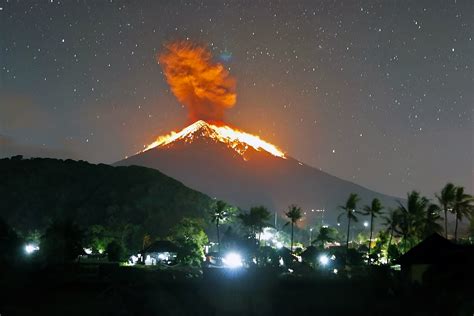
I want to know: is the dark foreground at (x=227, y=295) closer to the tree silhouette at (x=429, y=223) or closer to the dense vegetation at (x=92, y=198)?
the tree silhouette at (x=429, y=223)

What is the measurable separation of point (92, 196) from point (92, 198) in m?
1.38

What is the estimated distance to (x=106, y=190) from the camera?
360ft

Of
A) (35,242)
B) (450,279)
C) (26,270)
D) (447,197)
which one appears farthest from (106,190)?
(450,279)

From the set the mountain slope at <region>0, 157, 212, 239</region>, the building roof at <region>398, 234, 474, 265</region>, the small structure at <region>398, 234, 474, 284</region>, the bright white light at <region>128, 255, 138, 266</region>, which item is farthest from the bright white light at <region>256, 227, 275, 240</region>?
the small structure at <region>398, 234, 474, 284</region>

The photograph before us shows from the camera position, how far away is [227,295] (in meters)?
25.7

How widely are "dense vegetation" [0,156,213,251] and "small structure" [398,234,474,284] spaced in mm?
56187

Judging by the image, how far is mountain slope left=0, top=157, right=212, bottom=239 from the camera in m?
98.0

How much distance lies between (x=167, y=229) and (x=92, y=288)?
63398 millimetres

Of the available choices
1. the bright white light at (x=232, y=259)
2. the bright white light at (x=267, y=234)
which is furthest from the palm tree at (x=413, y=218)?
the bright white light at (x=267, y=234)

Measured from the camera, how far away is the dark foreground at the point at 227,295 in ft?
70.6

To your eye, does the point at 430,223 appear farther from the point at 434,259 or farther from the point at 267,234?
the point at 267,234

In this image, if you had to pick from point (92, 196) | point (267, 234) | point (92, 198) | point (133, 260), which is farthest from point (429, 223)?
point (92, 196)

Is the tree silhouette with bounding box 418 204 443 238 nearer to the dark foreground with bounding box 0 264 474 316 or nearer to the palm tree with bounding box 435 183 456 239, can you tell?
the palm tree with bounding box 435 183 456 239

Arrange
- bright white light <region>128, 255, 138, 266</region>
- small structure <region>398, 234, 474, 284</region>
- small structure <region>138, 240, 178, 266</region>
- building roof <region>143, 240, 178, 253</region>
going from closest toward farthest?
small structure <region>398, 234, 474, 284</region> < small structure <region>138, 240, 178, 266</region> < building roof <region>143, 240, 178, 253</region> < bright white light <region>128, 255, 138, 266</region>
